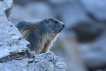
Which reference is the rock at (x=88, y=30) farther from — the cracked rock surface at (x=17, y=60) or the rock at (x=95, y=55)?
the cracked rock surface at (x=17, y=60)

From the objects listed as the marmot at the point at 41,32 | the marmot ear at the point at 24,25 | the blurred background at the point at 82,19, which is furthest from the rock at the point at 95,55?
the marmot ear at the point at 24,25

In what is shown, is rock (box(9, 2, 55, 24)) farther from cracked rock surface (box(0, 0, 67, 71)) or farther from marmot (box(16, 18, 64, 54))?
cracked rock surface (box(0, 0, 67, 71))

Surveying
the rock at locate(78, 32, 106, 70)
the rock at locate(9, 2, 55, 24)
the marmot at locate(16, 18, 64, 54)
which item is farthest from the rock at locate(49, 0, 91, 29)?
the marmot at locate(16, 18, 64, 54)

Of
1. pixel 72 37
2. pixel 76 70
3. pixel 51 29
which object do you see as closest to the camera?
pixel 51 29

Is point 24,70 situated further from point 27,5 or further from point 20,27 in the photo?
point 27,5

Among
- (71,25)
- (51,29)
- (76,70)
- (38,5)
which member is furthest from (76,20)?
(51,29)

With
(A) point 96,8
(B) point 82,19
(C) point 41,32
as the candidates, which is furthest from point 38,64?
(A) point 96,8

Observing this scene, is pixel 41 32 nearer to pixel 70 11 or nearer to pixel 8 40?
pixel 8 40
